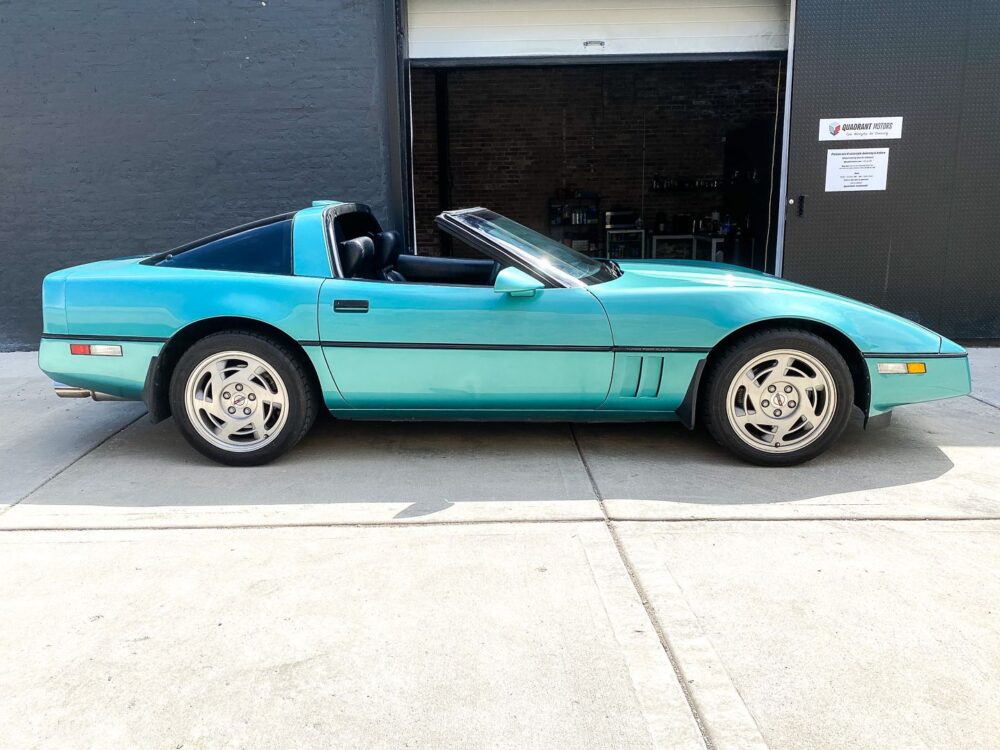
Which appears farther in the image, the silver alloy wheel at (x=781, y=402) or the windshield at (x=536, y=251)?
the windshield at (x=536, y=251)

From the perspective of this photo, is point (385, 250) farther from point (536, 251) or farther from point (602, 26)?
point (602, 26)

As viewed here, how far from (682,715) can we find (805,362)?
2.30 meters

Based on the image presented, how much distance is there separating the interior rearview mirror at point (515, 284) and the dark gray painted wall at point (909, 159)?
3.88 metres

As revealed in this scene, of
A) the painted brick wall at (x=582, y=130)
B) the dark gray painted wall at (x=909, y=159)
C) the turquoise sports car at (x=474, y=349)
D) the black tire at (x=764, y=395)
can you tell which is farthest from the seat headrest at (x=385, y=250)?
the painted brick wall at (x=582, y=130)

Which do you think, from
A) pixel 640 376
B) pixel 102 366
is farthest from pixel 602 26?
pixel 102 366

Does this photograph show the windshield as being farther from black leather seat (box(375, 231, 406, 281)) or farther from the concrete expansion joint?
the concrete expansion joint

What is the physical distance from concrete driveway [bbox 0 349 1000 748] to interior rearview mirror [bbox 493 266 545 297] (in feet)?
2.89

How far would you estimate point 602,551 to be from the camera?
331 cm

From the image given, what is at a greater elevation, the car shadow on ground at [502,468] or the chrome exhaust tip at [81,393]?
the chrome exhaust tip at [81,393]

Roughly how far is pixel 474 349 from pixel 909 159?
4806mm

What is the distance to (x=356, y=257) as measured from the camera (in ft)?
14.9

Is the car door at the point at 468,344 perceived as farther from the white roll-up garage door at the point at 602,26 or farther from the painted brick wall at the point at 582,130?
the painted brick wall at the point at 582,130

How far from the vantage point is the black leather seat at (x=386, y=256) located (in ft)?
16.6

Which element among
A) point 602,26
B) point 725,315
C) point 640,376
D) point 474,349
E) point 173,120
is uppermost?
point 602,26
